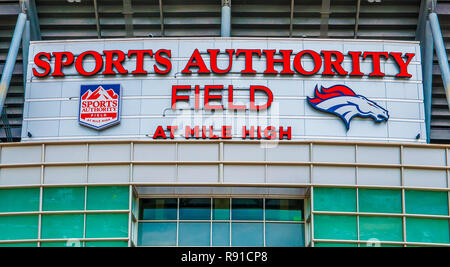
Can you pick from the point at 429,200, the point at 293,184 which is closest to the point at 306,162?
the point at 293,184

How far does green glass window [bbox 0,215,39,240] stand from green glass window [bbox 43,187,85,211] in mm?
747

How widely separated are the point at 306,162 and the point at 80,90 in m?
11.2

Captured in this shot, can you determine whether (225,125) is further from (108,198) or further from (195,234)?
(108,198)

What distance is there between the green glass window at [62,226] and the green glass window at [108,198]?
0.73m

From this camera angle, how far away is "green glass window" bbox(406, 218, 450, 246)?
29531 millimetres

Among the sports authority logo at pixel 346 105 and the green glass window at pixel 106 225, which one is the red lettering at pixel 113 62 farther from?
the sports authority logo at pixel 346 105

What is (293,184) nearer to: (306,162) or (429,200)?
(306,162)

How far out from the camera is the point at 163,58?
1369 inches

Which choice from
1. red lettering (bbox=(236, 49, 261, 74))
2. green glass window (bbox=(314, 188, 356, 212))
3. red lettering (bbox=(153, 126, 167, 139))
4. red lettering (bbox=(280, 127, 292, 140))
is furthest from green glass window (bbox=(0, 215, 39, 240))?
red lettering (bbox=(236, 49, 261, 74))

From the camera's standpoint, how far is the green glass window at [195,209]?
3131cm

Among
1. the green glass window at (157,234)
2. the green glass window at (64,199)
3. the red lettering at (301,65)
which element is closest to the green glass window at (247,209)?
the green glass window at (157,234)

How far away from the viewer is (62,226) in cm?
2984

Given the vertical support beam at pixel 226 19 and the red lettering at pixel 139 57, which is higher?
the vertical support beam at pixel 226 19

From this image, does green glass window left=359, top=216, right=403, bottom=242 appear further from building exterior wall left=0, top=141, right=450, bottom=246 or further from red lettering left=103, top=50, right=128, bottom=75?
red lettering left=103, top=50, right=128, bottom=75
